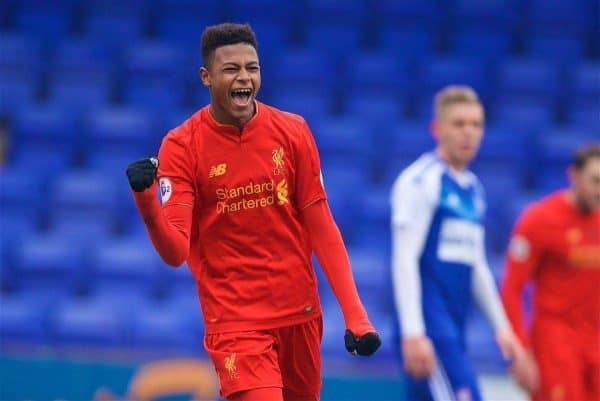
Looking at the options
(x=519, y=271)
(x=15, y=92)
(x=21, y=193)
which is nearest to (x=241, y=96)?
(x=519, y=271)

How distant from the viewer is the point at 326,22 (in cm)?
1050

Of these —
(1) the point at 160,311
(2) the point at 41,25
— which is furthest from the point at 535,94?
(2) the point at 41,25

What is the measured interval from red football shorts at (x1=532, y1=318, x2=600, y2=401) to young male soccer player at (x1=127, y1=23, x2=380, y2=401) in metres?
1.97

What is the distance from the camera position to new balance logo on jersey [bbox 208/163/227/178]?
12.6 ft

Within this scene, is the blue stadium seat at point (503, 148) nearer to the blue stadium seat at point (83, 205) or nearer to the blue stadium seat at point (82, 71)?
the blue stadium seat at point (83, 205)

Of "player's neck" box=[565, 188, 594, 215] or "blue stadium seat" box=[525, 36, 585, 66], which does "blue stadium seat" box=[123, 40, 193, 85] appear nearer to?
"blue stadium seat" box=[525, 36, 585, 66]

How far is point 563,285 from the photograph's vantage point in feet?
18.5

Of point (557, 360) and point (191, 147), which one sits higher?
point (191, 147)

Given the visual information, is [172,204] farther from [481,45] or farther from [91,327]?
[481,45]

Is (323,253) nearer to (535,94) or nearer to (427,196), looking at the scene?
(427,196)

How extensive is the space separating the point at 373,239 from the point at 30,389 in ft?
11.1

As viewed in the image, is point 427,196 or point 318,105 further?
point 318,105

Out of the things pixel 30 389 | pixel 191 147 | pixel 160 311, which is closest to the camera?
pixel 191 147

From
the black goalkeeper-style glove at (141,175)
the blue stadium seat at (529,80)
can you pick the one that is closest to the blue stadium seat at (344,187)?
the blue stadium seat at (529,80)
